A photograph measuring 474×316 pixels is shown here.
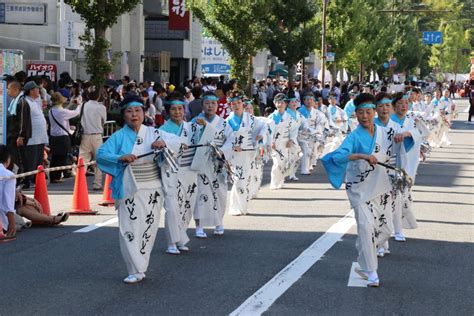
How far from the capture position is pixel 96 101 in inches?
687

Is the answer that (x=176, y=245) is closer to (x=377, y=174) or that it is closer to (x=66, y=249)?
(x=66, y=249)

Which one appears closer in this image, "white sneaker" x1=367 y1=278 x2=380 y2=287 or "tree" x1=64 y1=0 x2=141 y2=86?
"white sneaker" x1=367 y1=278 x2=380 y2=287

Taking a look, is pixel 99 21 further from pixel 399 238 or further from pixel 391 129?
pixel 391 129

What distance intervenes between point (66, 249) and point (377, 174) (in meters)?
3.85

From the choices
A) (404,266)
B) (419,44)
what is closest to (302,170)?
(404,266)

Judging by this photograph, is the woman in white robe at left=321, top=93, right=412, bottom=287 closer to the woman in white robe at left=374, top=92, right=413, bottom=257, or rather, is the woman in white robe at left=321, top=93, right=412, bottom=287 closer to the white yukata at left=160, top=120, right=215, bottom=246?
the woman in white robe at left=374, top=92, right=413, bottom=257

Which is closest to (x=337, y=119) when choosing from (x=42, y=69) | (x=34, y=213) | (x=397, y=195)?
(x=42, y=69)

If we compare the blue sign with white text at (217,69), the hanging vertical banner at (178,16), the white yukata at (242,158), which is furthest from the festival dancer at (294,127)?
the hanging vertical banner at (178,16)

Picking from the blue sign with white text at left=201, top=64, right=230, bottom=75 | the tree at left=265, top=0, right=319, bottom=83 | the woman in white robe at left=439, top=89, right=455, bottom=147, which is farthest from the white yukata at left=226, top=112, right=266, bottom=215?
the tree at left=265, top=0, right=319, bottom=83

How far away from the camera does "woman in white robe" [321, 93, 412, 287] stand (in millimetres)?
9117

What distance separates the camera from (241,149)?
14.6 metres

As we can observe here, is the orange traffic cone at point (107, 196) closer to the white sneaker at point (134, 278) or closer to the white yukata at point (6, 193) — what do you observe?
the white yukata at point (6, 193)

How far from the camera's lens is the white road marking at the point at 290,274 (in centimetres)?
817

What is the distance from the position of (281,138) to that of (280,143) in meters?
0.12
